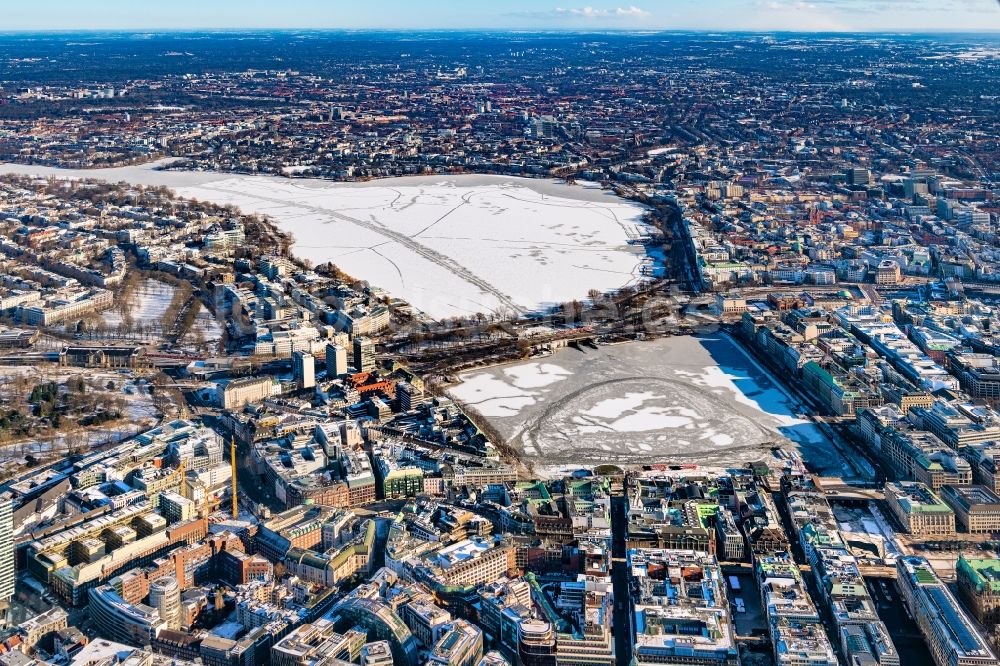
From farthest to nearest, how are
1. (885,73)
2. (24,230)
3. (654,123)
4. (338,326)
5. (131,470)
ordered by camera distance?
(885,73) → (654,123) → (24,230) → (338,326) → (131,470)

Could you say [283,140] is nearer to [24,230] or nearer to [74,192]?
[74,192]

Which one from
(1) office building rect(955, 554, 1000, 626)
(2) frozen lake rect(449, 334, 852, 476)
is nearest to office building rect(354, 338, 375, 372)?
(2) frozen lake rect(449, 334, 852, 476)

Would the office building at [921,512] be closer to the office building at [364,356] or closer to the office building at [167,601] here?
the office building at [167,601]

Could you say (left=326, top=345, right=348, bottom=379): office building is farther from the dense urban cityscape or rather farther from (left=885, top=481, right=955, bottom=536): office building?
(left=885, top=481, right=955, bottom=536): office building

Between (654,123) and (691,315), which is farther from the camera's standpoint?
(654,123)

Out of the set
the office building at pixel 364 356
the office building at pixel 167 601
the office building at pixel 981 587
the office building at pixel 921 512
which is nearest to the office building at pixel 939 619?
the office building at pixel 981 587

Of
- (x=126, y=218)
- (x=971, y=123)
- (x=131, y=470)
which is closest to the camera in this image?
(x=131, y=470)

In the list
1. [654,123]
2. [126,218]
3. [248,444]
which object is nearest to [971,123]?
[654,123]
